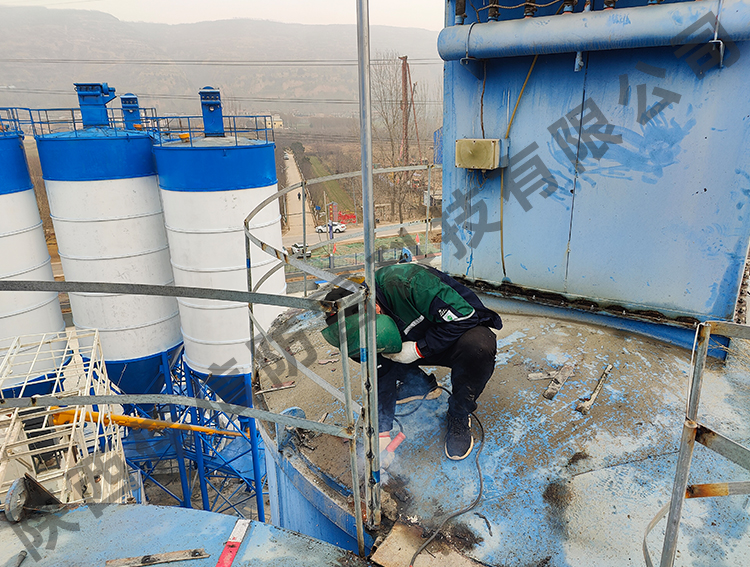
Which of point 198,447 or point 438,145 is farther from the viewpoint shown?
point 198,447

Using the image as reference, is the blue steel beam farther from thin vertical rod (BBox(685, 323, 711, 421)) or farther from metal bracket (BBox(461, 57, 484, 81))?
thin vertical rod (BBox(685, 323, 711, 421))

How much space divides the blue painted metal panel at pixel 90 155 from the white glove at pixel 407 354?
7.97 metres

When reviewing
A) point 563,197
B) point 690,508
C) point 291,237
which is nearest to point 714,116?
point 563,197

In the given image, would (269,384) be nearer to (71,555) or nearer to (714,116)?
(71,555)

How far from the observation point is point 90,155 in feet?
28.9

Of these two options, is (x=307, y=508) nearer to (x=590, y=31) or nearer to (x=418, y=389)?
(x=418, y=389)

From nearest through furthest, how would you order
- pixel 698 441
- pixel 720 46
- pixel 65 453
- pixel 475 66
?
pixel 698 441
pixel 720 46
pixel 65 453
pixel 475 66

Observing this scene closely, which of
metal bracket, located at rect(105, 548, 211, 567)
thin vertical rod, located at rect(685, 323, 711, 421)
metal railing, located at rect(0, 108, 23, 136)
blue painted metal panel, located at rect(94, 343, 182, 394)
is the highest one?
metal railing, located at rect(0, 108, 23, 136)

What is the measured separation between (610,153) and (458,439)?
10.3 feet

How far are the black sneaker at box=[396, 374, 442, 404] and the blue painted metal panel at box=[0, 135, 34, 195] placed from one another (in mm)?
9007

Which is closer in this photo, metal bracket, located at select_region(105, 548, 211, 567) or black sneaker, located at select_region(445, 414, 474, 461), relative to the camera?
metal bracket, located at select_region(105, 548, 211, 567)

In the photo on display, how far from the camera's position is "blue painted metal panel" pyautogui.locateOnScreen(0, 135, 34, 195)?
880 cm

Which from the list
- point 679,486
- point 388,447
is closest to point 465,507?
point 388,447

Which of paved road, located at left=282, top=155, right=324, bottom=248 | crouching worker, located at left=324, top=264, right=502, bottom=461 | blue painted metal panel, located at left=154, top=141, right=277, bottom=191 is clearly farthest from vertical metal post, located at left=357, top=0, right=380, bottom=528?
paved road, located at left=282, top=155, right=324, bottom=248
